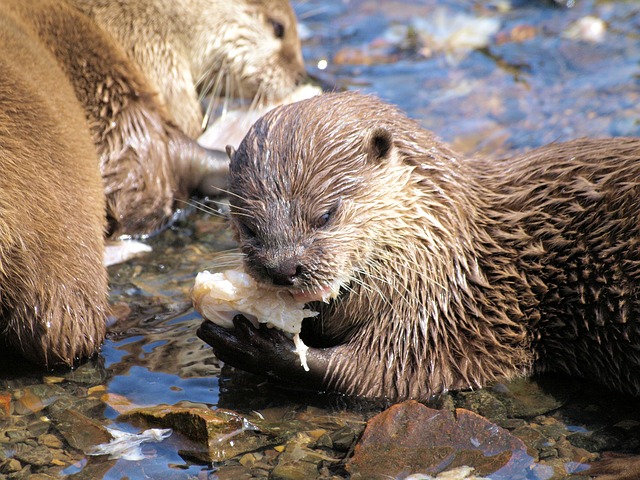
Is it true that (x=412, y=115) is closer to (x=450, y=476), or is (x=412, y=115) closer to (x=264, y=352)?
(x=264, y=352)

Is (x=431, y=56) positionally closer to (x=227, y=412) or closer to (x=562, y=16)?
(x=562, y=16)

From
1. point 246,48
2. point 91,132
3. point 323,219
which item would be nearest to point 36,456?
point 323,219

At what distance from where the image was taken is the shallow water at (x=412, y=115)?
312cm

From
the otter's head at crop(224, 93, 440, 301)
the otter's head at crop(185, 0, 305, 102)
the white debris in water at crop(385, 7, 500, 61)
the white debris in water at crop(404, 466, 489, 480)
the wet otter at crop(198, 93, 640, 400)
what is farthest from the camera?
the white debris in water at crop(385, 7, 500, 61)

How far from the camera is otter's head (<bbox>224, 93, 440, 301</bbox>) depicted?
295cm

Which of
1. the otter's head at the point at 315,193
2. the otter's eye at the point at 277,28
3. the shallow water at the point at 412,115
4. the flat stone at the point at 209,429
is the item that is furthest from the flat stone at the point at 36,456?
the otter's eye at the point at 277,28

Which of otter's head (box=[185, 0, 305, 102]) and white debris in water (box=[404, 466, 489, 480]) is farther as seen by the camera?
otter's head (box=[185, 0, 305, 102])

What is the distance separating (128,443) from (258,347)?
0.53m

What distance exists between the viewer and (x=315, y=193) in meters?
3.01

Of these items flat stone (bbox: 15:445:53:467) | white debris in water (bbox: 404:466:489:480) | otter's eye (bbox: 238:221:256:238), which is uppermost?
otter's eye (bbox: 238:221:256:238)

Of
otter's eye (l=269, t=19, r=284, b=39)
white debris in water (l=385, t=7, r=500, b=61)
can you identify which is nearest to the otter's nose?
otter's eye (l=269, t=19, r=284, b=39)

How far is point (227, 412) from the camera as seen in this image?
3.01 metres

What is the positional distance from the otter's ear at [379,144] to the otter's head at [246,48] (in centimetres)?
213

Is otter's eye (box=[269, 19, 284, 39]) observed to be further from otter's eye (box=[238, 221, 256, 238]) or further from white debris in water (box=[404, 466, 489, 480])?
white debris in water (box=[404, 466, 489, 480])
